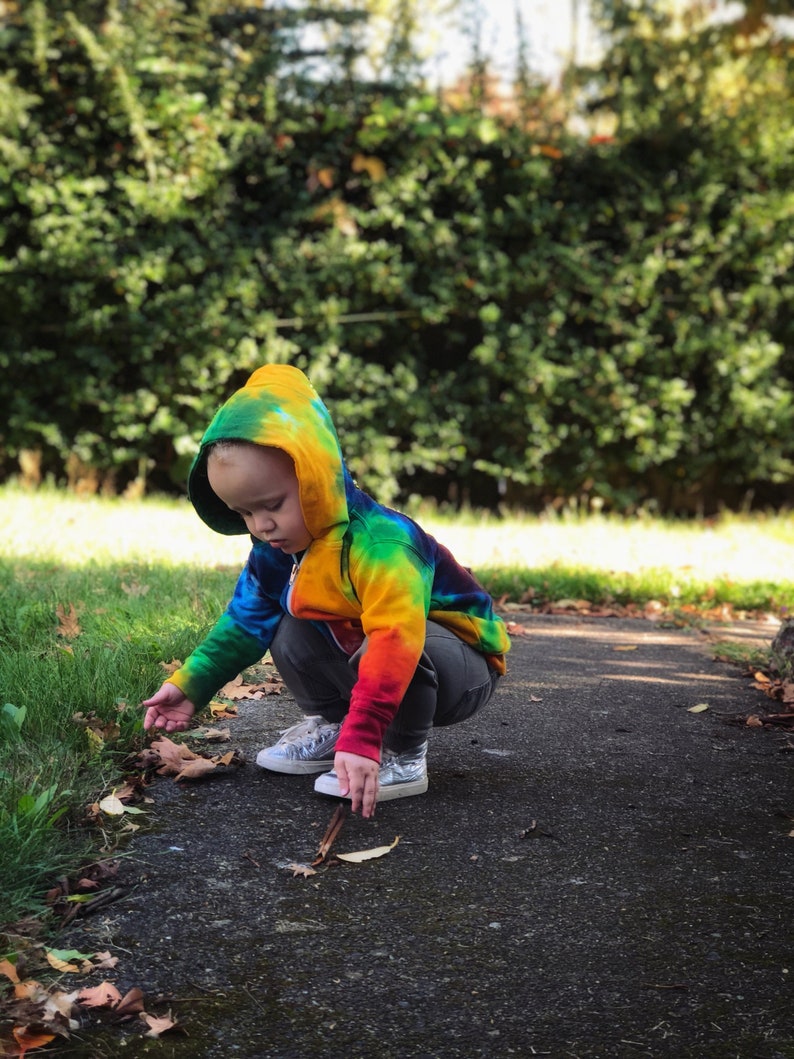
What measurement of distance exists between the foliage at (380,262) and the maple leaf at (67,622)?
4237 mm

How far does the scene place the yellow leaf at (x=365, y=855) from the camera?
2293mm

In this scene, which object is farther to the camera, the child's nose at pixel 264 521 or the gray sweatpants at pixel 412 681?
the gray sweatpants at pixel 412 681

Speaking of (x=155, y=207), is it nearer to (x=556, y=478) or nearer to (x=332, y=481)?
(x=556, y=478)

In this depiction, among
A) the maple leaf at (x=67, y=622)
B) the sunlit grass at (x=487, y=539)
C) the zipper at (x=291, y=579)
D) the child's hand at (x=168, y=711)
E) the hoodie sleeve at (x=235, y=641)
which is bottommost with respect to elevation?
the sunlit grass at (x=487, y=539)

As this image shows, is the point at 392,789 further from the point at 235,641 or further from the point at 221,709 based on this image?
the point at 221,709

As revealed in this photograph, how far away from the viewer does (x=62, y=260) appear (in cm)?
777

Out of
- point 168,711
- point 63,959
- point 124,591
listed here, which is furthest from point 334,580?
point 124,591

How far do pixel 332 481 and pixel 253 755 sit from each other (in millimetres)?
1008

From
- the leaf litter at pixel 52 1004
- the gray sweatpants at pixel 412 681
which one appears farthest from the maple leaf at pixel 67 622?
the leaf litter at pixel 52 1004

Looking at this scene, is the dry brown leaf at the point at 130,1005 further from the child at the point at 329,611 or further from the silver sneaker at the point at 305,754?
the silver sneaker at the point at 305,754

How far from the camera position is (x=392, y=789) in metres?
2.63

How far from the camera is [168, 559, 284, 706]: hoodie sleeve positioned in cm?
259

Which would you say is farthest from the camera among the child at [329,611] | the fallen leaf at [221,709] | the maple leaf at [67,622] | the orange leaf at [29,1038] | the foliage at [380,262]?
the foliage at [380,262]

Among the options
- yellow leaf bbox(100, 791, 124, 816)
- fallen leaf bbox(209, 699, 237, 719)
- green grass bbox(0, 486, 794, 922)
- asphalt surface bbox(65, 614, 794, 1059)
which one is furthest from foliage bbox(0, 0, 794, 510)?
yellow leaf bbox(100, 791, 124, 816)
